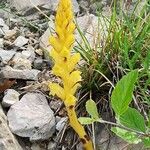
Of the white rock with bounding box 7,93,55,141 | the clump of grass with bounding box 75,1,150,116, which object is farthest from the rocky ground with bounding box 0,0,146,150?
the clump of grass with bounding box 75,1,150,116

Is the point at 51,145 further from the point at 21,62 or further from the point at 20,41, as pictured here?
the point at 20,41

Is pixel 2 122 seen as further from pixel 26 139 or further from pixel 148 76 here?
pixel 148 76

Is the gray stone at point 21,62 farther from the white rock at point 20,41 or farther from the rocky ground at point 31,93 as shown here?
the white rock at point 20,41

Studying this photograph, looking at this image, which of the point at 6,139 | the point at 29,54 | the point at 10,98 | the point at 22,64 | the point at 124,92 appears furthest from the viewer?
the point at 29,54

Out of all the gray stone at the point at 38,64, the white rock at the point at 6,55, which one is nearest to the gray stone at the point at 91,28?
the gray stone at the point at 38,64

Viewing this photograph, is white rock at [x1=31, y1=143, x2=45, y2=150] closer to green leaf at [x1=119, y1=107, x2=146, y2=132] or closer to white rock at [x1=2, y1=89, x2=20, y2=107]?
white rock at [x1=2, y1=89, x2=20, y2=107]

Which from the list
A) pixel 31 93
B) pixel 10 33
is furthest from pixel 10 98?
pixel 10 33

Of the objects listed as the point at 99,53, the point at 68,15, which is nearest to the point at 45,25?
the point at 99,53
